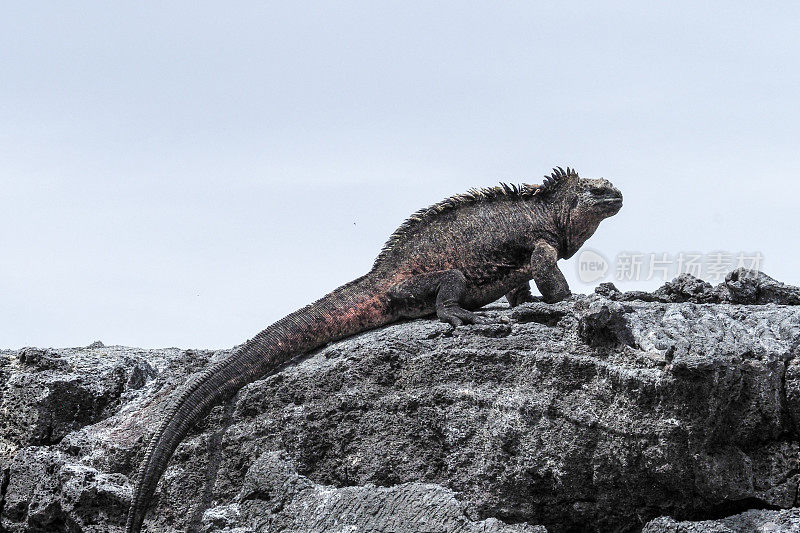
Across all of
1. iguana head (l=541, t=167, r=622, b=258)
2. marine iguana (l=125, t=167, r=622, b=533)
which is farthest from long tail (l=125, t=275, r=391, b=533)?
iguana head (l=541, t=167, r=622, b=258)

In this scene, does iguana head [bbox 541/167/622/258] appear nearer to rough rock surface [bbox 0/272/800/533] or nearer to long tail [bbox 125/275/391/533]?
rough rock surface [bbox 0/272/800/533]

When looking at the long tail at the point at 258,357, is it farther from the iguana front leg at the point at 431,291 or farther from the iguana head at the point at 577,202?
the iguana head at the point at 577,202

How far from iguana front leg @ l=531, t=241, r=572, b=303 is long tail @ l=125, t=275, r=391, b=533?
4.20ft

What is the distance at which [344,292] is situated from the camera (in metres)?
7.02

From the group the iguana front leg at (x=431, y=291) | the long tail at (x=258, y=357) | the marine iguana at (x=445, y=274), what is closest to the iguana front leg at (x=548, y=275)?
the marine iguana at (x=445, y=274)

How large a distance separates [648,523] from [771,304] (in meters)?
1.98

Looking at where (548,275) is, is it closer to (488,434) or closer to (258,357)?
(488,434)

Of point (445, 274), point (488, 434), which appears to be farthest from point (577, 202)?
point (488, 434)

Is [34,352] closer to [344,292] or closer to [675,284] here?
[344,292]

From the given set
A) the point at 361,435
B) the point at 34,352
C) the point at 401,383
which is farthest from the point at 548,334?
the point at 34,352

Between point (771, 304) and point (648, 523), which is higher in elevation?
point (771, 304)

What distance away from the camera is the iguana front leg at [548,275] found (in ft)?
24.0

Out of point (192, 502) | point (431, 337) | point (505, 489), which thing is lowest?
point (192, 502)

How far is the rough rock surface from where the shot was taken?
17.4ft
